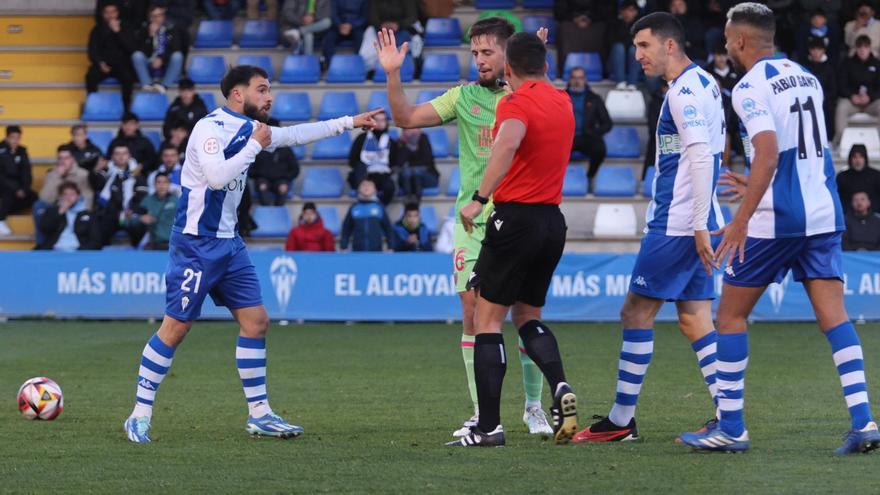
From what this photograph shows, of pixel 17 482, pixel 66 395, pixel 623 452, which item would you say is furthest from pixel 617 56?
pixel 17 482

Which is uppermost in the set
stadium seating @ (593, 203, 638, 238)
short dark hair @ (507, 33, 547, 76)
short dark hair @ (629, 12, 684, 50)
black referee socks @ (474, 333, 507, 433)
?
short dark hair @ (629, 12, 684, 50)

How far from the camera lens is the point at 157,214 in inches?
794

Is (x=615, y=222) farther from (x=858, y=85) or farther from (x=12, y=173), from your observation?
(x=12, y=173)

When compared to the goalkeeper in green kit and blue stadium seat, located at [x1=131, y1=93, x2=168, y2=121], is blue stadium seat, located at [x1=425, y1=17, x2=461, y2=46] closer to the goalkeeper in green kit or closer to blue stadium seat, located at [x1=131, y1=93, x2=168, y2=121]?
blue stadium seat, located at [x1=131, y1=93, x2=168, y2=121]

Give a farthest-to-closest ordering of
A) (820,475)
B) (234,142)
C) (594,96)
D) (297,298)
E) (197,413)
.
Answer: (594,96)
(297,298)
(197,413)
(234,142)
(820,475)

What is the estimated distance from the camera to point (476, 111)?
8.72 metres

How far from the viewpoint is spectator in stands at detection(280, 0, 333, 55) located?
79.5 feet

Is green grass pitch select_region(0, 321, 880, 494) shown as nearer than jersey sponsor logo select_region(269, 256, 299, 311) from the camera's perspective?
Yes

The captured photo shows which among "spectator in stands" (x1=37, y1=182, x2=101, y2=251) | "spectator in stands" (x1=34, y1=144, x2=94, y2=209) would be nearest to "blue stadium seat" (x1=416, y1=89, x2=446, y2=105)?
"spectator in stands" (x1=34, y1=144, x2=94, y2=209)

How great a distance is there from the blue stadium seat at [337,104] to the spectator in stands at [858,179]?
8.07 m

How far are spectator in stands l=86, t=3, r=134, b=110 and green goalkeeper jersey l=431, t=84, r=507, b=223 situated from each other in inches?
629

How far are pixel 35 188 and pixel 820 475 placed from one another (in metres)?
18.7

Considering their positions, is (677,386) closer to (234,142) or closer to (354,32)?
(234,142)

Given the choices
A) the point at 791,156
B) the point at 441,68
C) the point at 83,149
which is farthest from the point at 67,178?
the point at 791,156
